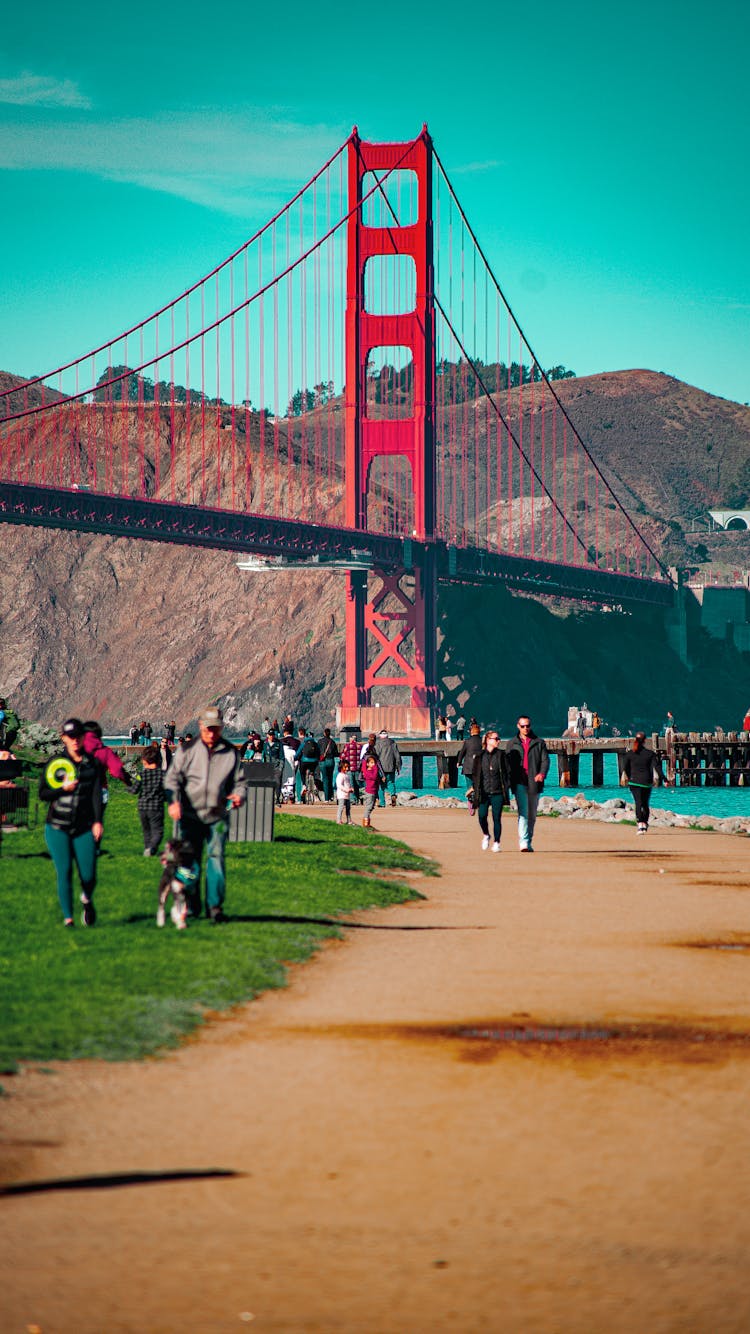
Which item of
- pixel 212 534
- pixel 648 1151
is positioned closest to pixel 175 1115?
pixel 648 1151

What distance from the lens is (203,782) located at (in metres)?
13.2

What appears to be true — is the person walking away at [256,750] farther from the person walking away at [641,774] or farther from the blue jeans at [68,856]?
the blue jeans at [68,856]

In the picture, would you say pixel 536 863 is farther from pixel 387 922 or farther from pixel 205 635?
pixel 205 635

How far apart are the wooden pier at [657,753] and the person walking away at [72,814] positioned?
5146 centimetres

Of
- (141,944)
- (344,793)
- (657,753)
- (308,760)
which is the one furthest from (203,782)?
(657,753)

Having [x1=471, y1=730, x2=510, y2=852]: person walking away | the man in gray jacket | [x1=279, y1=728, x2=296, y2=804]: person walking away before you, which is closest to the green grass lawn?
the man in gray jacket

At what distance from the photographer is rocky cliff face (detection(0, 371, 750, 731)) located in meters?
142

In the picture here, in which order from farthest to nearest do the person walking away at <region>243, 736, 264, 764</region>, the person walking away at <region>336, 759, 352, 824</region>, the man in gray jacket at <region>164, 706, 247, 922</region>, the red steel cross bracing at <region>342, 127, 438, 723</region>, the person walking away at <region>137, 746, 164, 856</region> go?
the red steel cross bracing at <region>342, 127, 438, 723</region>
the person walking away at <region>243, 736, 264, 764</region>
the person walking away at <region>336, 759, 352, 824</region>
the person walking away at <region>137, 746, 164, 856</region>
the man in gray jacket at <region>164, 706, 247, 922</region>

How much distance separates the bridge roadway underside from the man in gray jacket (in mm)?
63997

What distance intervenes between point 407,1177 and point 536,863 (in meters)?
15.7

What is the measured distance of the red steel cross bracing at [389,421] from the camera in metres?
102

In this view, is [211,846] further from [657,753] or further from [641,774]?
[657,753]

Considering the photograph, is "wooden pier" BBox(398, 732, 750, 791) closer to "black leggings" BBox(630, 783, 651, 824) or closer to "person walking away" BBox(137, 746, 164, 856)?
"black leggings" BBox(630, 783, 651, 824)

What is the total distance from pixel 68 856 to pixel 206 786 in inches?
44.5
